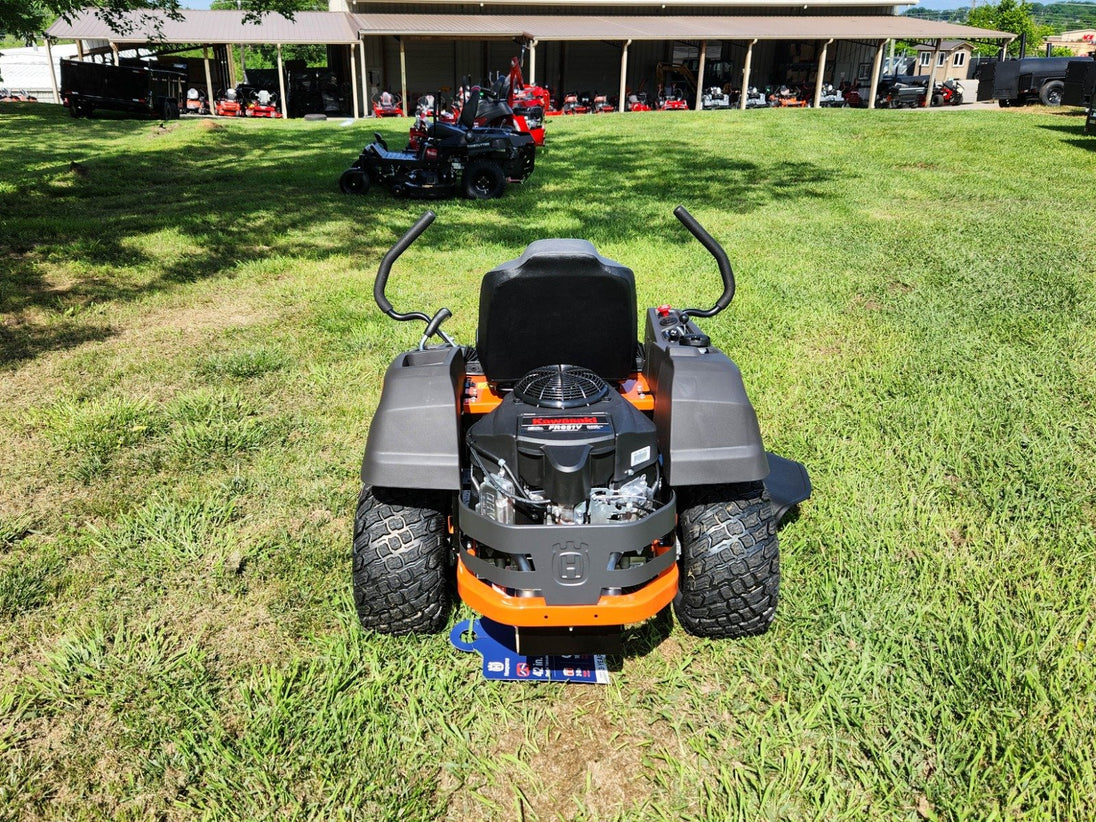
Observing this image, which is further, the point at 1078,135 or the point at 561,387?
the point at 1078,135

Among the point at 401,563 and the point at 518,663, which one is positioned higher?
the point at 401,563

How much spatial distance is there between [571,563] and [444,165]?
358 inches

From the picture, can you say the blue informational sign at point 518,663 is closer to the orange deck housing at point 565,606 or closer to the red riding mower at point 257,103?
the orange deck housing at point 565,606

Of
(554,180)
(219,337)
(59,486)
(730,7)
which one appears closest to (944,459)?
(59,486)

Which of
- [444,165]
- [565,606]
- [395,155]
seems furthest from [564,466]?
[395,155]

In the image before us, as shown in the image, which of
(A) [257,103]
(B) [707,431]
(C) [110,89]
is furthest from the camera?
(A) [257,103]

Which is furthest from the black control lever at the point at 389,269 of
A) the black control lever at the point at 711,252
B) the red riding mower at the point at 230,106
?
the red riding mower at the point at 230,106

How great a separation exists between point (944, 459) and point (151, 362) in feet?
15.5

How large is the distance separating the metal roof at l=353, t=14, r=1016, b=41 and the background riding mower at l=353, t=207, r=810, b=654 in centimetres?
2350

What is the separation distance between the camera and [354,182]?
10570mm

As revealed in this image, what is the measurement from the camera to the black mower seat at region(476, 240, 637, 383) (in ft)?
8.18

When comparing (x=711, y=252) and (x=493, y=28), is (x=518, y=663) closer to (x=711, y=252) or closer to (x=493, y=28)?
(x=711, y=252)

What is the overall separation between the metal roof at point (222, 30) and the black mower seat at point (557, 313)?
24.5 metres

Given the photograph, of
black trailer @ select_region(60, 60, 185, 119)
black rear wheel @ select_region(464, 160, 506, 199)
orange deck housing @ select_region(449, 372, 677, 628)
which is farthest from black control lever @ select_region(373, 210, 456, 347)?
black trailer @ select_region(60, 60, 185, 119)
